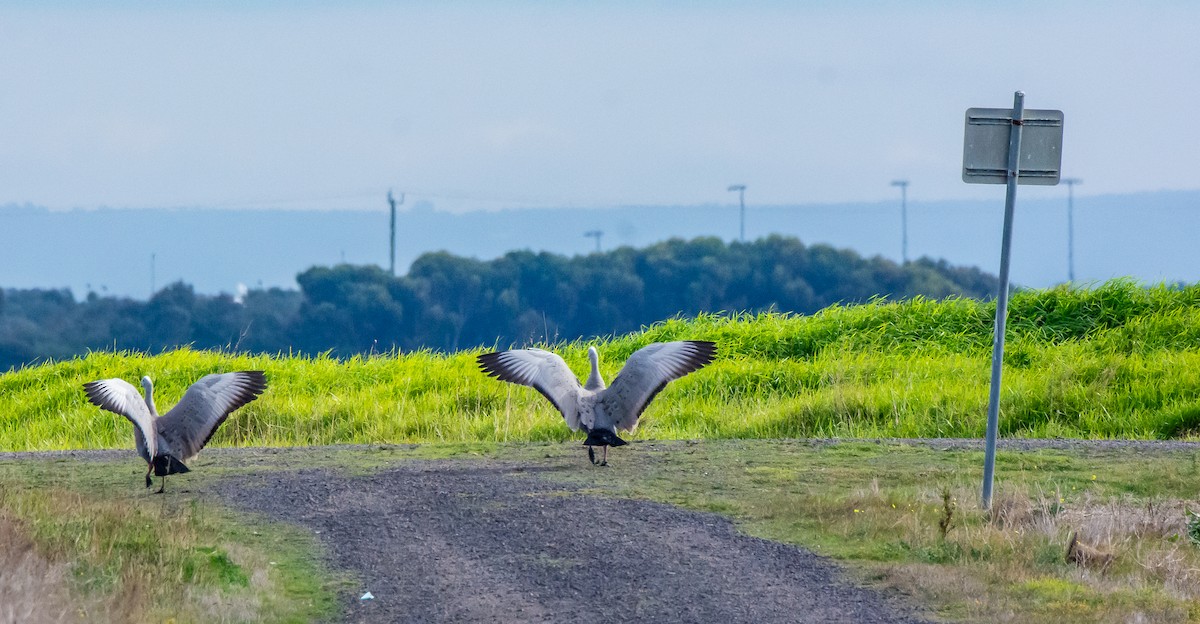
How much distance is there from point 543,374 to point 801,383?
8047 millimetres

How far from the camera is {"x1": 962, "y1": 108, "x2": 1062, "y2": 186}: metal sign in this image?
972 cm

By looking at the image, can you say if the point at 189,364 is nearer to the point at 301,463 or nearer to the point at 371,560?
the point at 301,463

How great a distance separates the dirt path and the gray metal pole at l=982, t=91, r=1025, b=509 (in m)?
1.99

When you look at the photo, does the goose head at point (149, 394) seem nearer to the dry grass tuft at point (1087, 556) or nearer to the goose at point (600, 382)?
the goose at point (600, 382)

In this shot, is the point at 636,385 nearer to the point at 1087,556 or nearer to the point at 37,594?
the point at 1087,556

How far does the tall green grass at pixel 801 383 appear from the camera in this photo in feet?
53.2

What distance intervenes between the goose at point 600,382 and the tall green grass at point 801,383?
10.6ft

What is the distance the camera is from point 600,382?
12.1 metres

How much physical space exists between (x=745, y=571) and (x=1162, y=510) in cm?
386

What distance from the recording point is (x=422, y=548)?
8992 millimetres

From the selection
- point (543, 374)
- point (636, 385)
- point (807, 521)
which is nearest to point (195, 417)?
point (543, 374)

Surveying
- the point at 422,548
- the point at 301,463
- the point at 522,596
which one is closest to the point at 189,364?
the point at 301,463

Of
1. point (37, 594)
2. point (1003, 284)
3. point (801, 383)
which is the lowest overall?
point (37, 594)

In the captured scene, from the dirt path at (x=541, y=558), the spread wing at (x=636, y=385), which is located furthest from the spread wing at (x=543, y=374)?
the dirt path at (x=541, y=558)
